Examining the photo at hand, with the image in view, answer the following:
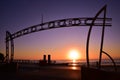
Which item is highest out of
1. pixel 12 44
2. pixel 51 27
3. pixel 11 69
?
pixel 51 27

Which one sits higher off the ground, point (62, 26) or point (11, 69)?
point (62, 26)

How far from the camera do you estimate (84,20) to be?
31.4m

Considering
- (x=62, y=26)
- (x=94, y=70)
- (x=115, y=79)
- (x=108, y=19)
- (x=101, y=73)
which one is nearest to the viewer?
(x=115, y=79)

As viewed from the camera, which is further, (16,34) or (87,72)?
(16,34)

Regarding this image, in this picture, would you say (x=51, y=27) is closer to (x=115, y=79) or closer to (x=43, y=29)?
(x=43, y=29)

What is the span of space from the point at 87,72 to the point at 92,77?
0.97 metres

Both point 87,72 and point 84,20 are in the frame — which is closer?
point 87,72

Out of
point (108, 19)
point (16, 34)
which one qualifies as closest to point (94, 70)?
point (108, 19)

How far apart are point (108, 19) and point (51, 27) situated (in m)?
9.92

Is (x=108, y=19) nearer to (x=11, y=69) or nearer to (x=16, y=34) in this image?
(x=11, y=69)

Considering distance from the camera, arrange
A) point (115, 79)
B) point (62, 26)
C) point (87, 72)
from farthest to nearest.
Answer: point (62, 26)
point (87, 72)
point (115, 79)

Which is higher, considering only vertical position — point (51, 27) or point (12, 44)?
point (51, 27)

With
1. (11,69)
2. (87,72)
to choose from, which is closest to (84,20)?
(11,69)

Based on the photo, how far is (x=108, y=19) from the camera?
2775 centimetres
